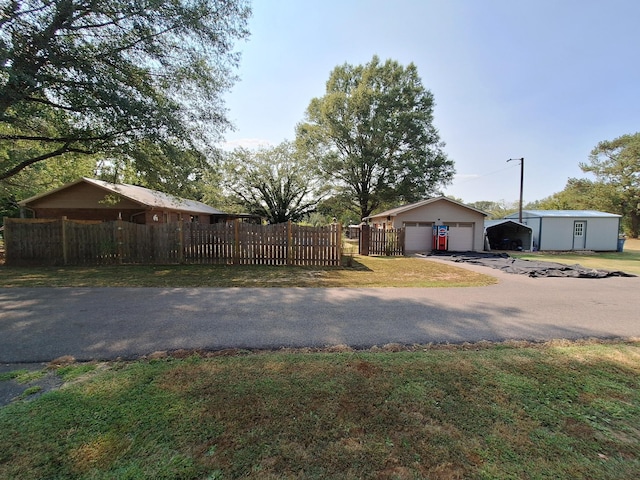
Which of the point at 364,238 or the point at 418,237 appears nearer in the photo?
the point at 364,238

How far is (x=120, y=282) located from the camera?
822cm

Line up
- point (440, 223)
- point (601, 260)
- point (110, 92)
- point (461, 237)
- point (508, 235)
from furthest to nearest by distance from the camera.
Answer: point (508, 235), point (461, 237), point (440, 223), point (601, 260), point (110, 92)

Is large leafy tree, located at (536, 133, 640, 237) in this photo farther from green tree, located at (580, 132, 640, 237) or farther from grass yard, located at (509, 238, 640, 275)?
grass yard, located at (509, 238, 640, 275)

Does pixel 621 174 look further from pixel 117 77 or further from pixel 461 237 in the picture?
pixel 117 77

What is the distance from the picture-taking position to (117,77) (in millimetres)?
9508

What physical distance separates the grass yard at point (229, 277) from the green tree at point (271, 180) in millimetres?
19208

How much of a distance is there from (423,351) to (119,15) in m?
12.4

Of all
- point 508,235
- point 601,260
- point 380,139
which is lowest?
point 601,260

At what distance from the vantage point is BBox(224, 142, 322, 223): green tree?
29.0 meters

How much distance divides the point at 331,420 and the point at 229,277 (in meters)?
7.36

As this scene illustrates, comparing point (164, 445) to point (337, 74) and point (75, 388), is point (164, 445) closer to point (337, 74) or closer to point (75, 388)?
point (75, 388)

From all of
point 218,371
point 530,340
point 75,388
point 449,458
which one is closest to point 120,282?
point 75,388

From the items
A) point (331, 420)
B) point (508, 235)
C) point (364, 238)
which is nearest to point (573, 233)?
point (508, 235)

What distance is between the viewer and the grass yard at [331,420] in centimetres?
198
